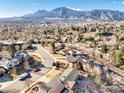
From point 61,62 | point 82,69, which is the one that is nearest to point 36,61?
point 61,62

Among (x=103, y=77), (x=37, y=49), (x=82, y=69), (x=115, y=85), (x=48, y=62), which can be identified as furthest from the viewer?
(x=37, y=49)

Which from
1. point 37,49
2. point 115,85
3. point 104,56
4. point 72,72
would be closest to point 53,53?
point 37,49

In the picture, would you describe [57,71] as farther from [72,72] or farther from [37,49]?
[37,49]

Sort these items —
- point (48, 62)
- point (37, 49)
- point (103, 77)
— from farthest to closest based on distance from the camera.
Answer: point (37, 49) → point (48, 62) → point (103, 77)

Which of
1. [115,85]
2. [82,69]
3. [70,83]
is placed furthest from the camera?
[82,69]

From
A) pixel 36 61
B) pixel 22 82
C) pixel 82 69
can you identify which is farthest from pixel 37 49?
pixel 22 82

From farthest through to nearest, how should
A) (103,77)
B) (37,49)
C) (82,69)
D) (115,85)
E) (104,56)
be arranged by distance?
(37,49), (104,56), (82,69), (103,77), (115,85)

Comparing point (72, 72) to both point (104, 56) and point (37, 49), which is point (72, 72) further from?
point (37, 49)

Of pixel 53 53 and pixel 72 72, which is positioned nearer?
pixel 72 72

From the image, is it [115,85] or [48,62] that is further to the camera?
[48,62]
